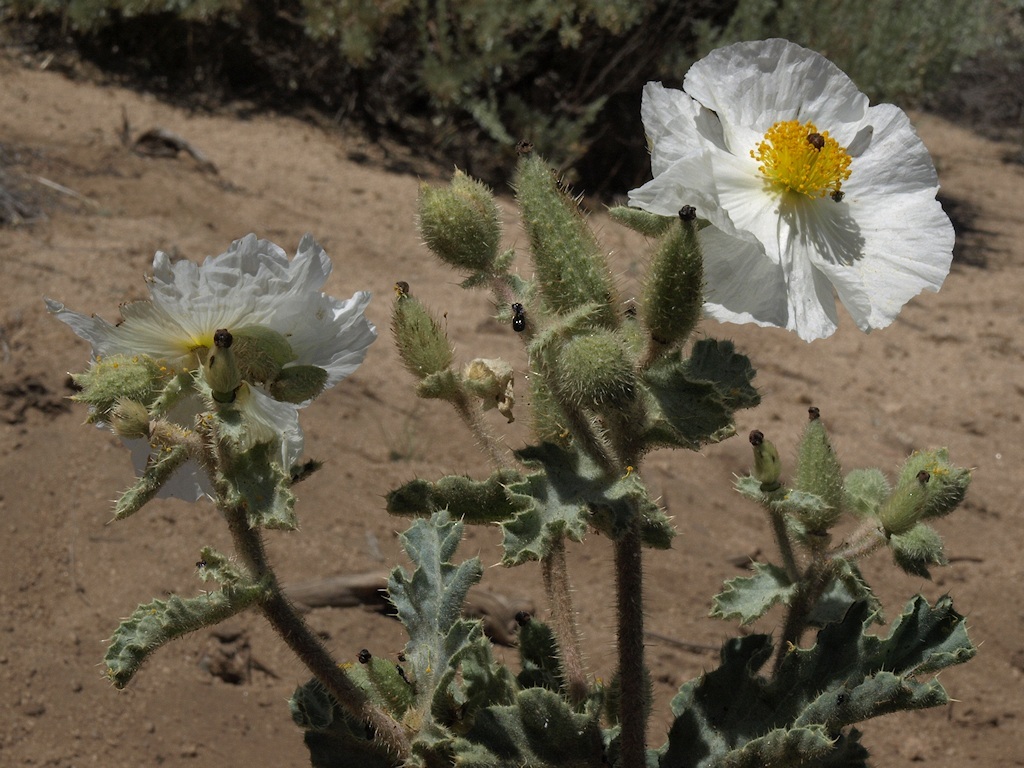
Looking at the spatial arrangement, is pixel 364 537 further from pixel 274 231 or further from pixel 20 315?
pixel 274 231

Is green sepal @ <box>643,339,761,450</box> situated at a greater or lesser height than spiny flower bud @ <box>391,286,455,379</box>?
greater

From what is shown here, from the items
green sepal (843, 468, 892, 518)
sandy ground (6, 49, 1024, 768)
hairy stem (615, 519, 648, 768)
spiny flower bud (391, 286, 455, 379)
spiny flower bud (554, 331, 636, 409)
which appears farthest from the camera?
sandy ground (6, 49, 1024, 768)

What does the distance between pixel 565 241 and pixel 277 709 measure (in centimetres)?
142

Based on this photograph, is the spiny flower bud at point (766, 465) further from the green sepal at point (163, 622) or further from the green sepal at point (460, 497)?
the green sepal at point (163, 622)

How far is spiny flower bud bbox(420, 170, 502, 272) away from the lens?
133cm

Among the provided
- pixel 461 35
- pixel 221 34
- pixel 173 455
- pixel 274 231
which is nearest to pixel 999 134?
pixel 461 35

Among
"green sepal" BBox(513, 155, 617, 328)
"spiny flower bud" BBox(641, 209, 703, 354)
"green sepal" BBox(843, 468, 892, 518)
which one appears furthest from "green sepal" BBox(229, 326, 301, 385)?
"green sepal" BBox(843, 468, 892, 518)

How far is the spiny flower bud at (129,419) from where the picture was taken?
1.12m

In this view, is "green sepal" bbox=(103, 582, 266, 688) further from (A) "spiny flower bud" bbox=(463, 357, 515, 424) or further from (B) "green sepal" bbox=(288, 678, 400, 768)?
(A) "spiny flower bud" bbox=(463, 357, 515, 424)

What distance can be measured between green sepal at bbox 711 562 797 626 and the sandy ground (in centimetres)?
55

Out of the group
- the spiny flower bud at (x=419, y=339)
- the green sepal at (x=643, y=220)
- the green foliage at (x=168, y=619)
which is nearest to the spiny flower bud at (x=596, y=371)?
the green sepal at (x=643, y=220)

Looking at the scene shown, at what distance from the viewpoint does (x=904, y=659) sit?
1.39m

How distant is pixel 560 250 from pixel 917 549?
0.65 meters

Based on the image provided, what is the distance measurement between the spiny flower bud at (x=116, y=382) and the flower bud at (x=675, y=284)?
1.87ft
